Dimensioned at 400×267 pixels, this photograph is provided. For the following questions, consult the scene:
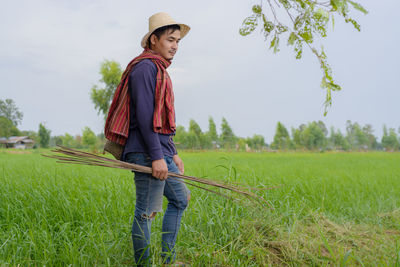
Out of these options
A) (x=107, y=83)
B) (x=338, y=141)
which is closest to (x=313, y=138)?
(x=338, y=141)

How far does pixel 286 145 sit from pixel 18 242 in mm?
41118

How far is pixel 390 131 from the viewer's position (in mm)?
48219

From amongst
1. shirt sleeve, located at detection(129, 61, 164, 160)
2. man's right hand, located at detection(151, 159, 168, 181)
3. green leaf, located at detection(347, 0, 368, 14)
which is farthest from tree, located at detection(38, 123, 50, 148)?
green leaf, located at detection(347, 0, 368, 14)

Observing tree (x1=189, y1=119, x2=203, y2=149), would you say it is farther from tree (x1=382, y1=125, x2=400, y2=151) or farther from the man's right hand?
the man's right hand

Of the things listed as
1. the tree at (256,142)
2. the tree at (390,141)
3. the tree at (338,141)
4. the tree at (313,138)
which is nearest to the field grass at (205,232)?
the tree at (313,138)

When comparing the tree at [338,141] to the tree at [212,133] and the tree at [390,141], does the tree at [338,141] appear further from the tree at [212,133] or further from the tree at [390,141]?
the tree at [212,133]

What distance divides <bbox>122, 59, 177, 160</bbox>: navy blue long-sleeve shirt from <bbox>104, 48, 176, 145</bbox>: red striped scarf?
36 mm

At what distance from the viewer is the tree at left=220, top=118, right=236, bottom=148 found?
38688 millimetres

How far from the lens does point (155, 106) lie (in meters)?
2.06

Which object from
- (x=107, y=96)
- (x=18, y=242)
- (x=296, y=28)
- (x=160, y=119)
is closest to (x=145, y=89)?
(x=160, y=119)

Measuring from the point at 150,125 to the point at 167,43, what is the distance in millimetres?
633

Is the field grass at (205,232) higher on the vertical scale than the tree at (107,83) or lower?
lower

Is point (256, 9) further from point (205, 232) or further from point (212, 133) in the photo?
point (212, 133)

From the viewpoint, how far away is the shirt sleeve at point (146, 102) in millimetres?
2012
